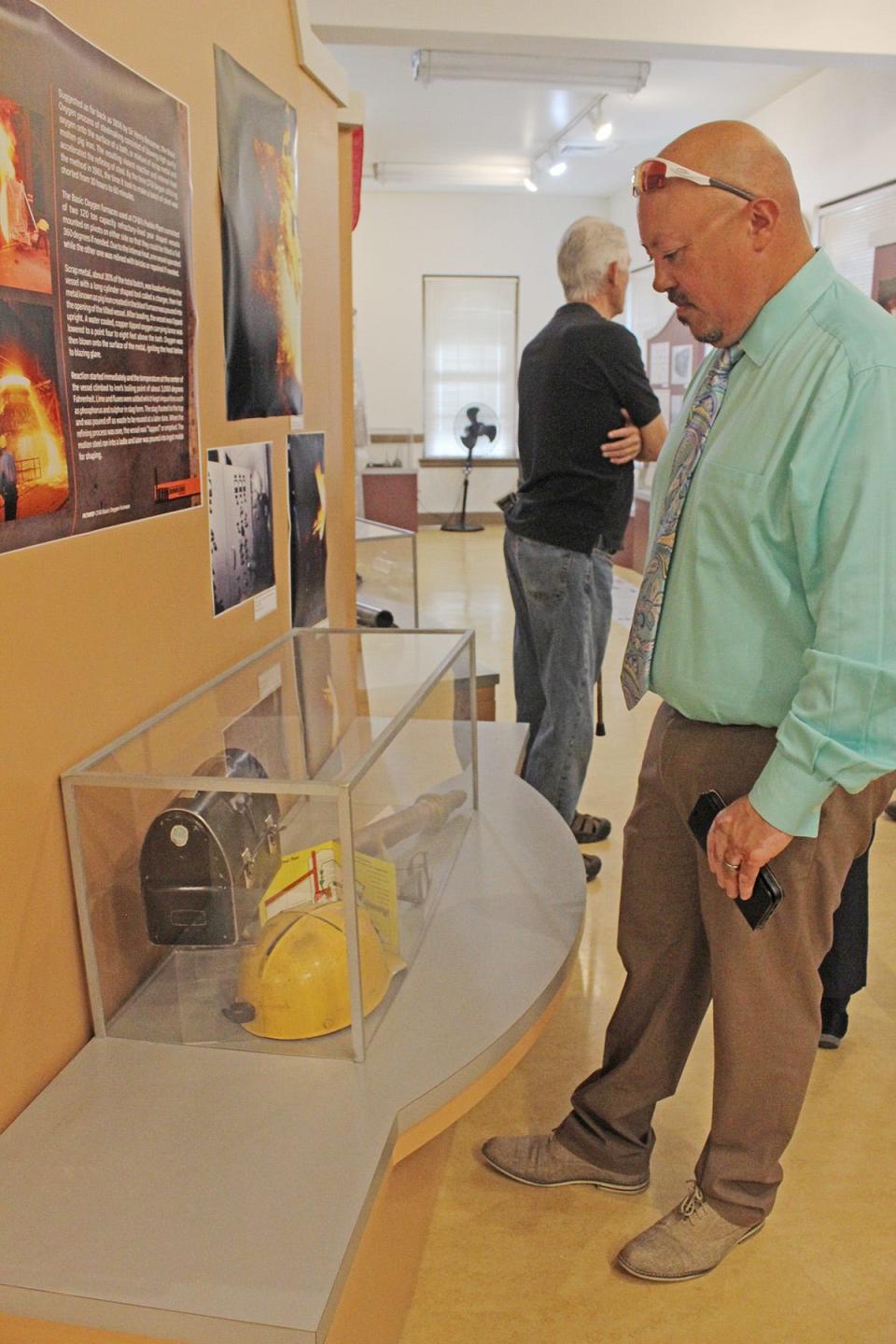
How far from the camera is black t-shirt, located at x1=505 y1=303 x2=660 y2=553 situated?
2834mm

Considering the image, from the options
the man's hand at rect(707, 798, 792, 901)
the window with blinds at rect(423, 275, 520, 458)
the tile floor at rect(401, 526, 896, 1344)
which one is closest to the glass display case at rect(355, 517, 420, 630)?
the tile floor at rect(401, 526, 896, 1344)

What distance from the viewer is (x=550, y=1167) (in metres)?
1.96

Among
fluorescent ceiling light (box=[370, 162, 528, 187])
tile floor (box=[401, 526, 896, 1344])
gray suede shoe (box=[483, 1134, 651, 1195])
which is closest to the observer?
tile floor (box=[401, 526, 896, 1344])

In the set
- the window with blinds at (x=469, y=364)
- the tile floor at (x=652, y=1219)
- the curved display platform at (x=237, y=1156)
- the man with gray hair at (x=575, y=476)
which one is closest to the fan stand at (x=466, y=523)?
the window with blinds at (x=469, y=364)

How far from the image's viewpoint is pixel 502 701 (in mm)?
5219

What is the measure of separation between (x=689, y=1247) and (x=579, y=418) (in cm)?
196

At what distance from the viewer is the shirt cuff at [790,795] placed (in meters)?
1.37

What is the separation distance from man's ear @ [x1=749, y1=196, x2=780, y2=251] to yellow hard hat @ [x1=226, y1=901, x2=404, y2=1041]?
1030 millimetres

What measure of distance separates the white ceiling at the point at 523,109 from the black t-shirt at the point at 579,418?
12.6 feet

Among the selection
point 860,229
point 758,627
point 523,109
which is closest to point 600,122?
point 523,109

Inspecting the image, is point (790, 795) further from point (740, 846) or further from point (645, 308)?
point (645, 308)

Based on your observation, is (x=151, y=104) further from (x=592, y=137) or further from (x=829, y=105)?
(x=592, y=137)

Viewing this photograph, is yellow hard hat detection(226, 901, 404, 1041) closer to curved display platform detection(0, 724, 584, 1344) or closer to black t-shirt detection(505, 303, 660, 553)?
curved display platform detection(0, 724, 584, 1344)

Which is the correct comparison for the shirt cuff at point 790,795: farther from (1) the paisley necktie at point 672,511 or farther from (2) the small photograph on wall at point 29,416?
(2) the small photograph on wall at point 29,416
